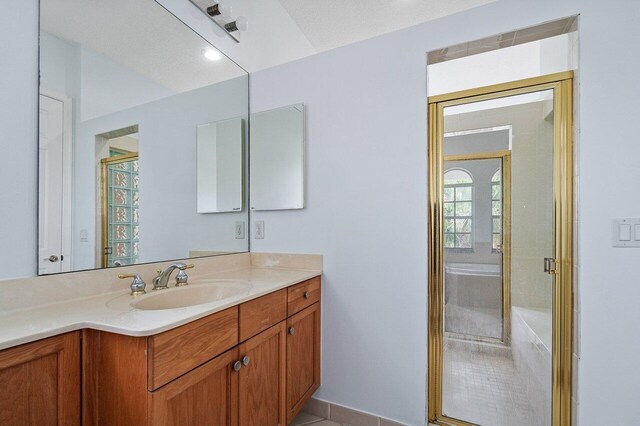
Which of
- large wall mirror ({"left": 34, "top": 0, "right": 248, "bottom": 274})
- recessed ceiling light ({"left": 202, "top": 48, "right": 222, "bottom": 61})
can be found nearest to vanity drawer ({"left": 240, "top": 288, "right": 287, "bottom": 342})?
large wall mirror ({"left": 34, "top": 0, "right": 248, "bottom": 274})

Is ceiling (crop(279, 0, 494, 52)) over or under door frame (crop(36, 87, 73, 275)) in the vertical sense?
over

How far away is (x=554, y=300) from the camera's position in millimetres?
1399

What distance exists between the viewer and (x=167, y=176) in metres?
1.61

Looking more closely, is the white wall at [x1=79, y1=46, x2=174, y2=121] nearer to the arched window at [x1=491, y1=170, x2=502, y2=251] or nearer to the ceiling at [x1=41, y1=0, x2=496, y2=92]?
the ceiling at [x1=41, y1=0, x2=496, y2=92]

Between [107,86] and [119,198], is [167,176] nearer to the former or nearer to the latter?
[119,198]

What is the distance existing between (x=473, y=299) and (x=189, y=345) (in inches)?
54.6

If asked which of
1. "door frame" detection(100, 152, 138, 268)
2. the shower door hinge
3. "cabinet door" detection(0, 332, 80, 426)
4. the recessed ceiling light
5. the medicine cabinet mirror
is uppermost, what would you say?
the recessed ceiling light

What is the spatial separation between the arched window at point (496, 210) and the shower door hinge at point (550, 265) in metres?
0.20

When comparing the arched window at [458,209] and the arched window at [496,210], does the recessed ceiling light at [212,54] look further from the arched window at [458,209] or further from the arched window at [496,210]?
the arched window at [496,210]

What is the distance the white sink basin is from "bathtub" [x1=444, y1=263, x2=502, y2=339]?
1080 millimetres

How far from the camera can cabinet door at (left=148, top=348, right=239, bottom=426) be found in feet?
2.83

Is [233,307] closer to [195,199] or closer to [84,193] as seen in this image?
[84,193]

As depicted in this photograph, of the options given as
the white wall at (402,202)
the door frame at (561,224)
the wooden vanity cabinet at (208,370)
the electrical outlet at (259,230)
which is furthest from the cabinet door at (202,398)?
the door frame at (561,224)

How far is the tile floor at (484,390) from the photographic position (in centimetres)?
148
